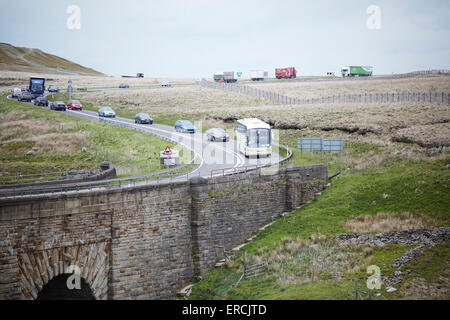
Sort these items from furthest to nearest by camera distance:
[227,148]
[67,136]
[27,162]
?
[67,136], [227,148], [27,162]

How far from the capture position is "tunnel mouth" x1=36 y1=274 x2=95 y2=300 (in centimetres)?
2673

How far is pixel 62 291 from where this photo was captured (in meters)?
27.3

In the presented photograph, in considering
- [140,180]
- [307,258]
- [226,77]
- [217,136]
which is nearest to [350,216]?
[307,258]

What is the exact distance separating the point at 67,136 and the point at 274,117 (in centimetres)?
2587

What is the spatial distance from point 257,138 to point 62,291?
20.0 meters

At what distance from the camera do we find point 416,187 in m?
34.0

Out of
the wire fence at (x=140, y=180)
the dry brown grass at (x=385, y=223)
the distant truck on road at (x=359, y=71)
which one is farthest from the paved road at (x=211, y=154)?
the distant truck on road at (x=359, y=71)

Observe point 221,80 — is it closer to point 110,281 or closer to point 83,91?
point 83,91

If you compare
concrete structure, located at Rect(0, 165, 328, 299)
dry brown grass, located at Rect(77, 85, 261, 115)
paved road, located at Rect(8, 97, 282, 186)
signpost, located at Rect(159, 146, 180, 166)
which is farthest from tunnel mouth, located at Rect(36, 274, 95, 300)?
dry brown grass, located at Rect(77, 85, 261, 115)

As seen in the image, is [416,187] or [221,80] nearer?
[416,187]

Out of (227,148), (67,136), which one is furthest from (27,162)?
(227,148)

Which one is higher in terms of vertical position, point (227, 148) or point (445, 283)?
point (227, 148)

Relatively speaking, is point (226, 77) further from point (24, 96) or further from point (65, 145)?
point (65, 145)

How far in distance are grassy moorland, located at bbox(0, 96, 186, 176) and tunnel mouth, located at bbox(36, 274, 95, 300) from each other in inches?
418
